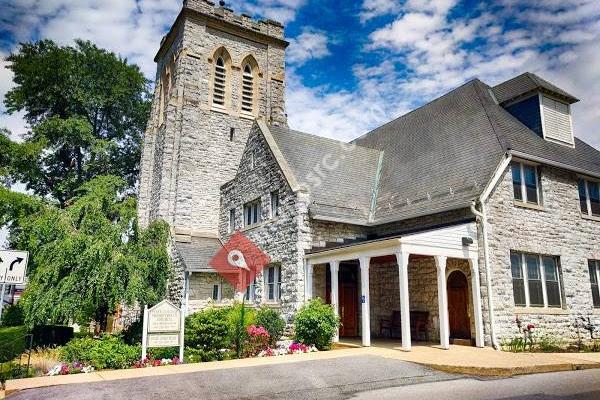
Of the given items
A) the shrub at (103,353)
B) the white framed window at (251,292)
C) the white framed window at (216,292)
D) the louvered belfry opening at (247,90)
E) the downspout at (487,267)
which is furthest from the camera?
the louvered belfry opening at (247,90)

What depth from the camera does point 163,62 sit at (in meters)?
30.4

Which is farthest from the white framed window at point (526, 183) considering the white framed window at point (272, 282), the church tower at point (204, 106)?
the church tower at point (204, 106)

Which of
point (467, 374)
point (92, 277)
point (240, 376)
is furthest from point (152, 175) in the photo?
point (467, 374)

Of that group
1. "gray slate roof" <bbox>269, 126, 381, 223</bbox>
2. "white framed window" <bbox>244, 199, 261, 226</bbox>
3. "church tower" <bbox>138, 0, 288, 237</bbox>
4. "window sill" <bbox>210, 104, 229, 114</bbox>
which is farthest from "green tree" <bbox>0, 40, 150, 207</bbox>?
"gray slate roof" <bbox>269, 126, 381, 223</bbox>

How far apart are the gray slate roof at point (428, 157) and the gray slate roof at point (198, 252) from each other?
6041 millimetres

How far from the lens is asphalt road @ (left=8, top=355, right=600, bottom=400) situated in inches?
289

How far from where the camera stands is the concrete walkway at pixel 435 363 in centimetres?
873

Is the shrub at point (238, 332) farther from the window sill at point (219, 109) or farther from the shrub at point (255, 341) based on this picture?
the window sill at point (219, 109)

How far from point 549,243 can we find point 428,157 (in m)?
5.20

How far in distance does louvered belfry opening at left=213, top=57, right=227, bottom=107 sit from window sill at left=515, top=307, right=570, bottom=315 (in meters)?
19.6

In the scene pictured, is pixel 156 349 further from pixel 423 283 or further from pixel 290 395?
pixel 423 283

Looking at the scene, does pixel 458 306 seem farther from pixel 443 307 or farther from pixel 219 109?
pixel 219 109

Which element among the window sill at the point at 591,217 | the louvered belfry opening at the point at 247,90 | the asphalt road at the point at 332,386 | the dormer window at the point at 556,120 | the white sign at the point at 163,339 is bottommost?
the asphalt road at the point at 332,386

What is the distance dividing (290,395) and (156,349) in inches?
225
